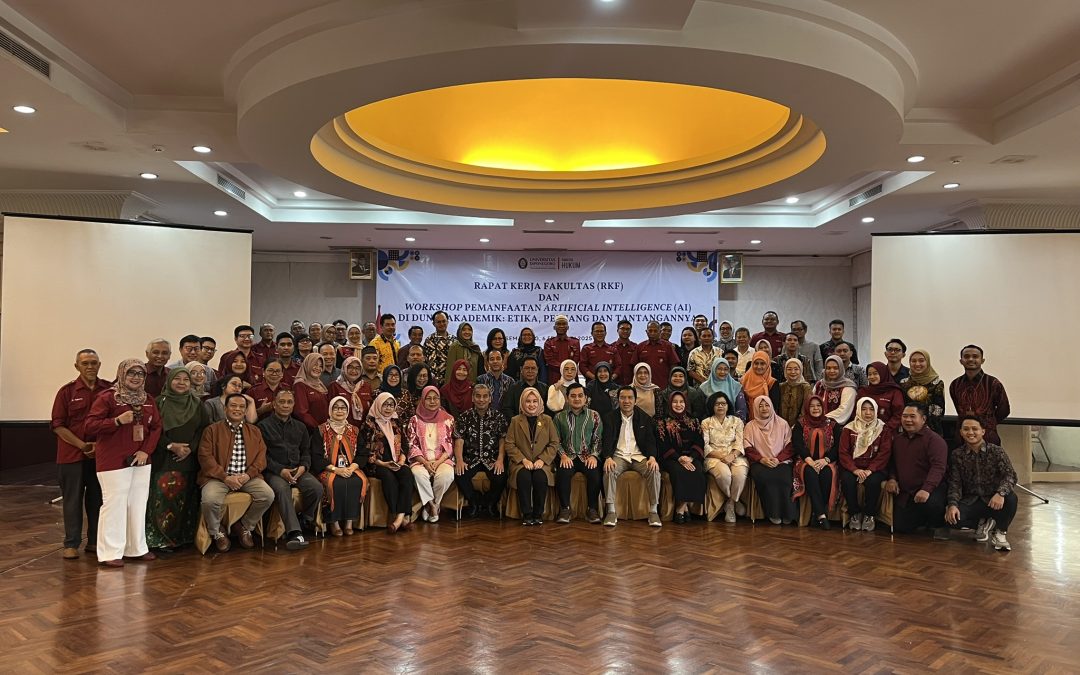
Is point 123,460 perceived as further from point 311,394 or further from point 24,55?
point 24,55

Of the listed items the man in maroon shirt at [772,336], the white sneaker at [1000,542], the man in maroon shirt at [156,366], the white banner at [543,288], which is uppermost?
the white banner at [543,288]

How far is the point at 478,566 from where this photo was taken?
4523 mm

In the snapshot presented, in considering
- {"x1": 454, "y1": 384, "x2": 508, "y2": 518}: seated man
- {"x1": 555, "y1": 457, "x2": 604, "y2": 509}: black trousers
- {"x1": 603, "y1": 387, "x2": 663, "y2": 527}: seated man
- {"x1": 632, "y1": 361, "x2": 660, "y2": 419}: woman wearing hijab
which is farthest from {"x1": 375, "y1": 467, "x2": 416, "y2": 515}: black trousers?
{"x1": 632, "y1": 361, "x2": 660, "y2": 419}: woman wearing hijab

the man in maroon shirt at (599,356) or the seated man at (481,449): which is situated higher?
the man in maroon shirt at (599,356)

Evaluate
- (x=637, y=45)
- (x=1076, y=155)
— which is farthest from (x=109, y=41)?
(x=1076, y=155)

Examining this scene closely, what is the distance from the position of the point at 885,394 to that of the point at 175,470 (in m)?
5.37

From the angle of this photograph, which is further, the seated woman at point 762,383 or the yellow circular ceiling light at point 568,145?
the seated woman at point 762,383

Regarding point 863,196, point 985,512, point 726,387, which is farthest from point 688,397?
point 863,196

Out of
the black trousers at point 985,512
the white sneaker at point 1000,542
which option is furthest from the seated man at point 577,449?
the white sneaker at point 1000,542

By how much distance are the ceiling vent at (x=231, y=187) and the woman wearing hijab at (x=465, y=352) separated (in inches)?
116

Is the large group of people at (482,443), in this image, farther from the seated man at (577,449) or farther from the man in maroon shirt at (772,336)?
the man in maroon shirt at (772,336)

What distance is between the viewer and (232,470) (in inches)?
193

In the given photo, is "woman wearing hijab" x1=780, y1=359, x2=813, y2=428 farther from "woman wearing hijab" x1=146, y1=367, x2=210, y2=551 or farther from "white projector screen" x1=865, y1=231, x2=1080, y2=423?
"woman wearing hijab" x1=146, y1=367, x2=210, y2=551

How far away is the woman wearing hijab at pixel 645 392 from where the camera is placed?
6.21 meters
